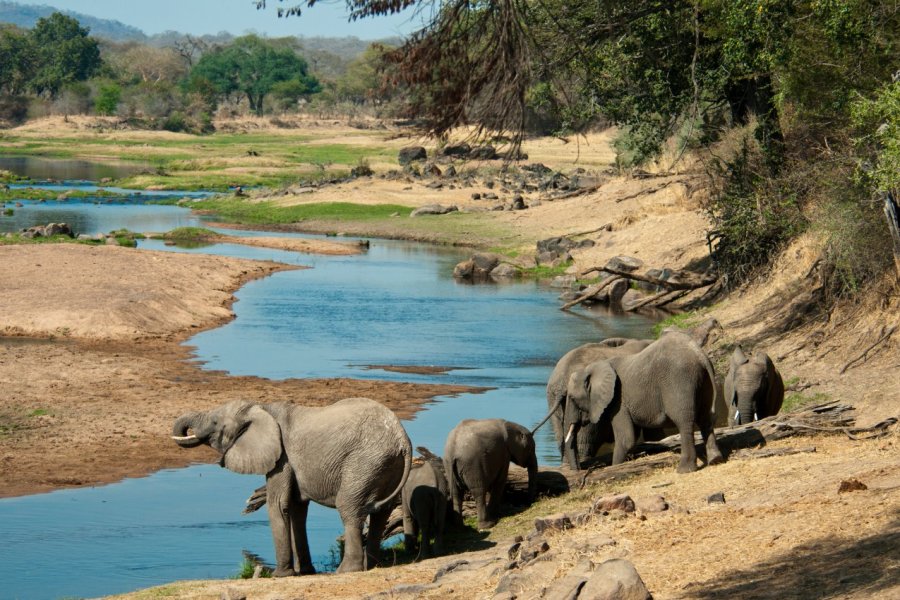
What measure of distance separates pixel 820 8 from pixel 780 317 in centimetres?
922

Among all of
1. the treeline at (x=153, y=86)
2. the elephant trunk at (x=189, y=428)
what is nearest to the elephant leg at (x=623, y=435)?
the elephant trunk at (x=189, y=428)

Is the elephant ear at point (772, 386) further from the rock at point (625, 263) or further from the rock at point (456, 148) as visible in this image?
the rock at point (625, 263)

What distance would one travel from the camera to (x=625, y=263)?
1416 inches

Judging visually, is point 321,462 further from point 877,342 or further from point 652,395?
point 877,342

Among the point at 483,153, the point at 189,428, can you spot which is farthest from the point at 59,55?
the point at 483,153

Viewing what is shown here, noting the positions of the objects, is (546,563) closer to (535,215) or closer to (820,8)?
(820,8)

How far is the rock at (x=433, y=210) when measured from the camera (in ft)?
194

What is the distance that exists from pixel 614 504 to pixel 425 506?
237 centimetres

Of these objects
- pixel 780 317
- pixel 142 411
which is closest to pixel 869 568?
pixel 142 411

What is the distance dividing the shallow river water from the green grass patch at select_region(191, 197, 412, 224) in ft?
16.4

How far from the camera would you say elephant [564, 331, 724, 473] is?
44.8 ft

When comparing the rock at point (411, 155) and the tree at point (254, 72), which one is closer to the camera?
the rock at point (411, 155)

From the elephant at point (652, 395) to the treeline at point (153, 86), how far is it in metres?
113

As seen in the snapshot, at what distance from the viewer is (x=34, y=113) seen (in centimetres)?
14038
